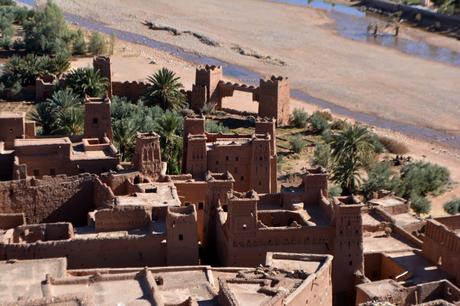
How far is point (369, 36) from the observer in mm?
87438

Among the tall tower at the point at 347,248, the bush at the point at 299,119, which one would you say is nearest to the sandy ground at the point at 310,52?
the bush at the point at 299,119

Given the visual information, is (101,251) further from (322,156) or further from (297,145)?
(297,145)

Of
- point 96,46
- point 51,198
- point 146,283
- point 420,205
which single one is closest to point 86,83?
point 96,46

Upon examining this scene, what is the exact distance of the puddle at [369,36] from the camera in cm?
8175

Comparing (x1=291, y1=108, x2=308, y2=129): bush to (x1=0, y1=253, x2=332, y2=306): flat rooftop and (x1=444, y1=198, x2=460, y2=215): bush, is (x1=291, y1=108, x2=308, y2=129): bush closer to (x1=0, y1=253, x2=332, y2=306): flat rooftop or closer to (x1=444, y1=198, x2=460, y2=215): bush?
(x1=444, y1=198, x2=460, y2=215): bush

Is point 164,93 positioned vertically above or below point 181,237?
above

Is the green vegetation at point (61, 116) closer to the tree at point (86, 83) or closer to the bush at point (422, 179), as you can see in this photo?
the tree at point (86, 83)

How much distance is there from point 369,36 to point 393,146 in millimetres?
38408

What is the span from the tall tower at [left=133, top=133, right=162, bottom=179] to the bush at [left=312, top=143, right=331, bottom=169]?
1381 cm

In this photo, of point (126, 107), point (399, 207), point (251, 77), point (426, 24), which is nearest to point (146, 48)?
point (251, 77)

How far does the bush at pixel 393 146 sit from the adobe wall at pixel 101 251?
27.8 meters

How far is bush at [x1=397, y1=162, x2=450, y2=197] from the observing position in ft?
135

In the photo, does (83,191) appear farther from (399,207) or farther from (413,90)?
(413,90)

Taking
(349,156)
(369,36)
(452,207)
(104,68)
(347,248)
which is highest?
(369,36)
